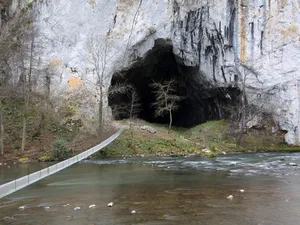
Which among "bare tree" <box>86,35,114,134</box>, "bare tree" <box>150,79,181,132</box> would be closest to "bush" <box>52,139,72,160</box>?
"bare tree" <box>86,35,114,134</box>

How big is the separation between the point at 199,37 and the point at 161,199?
22.1 meters

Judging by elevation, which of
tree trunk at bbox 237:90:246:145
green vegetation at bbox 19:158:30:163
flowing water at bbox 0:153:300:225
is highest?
tree trunk at bbox 237:90:246:145

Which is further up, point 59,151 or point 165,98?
point 165,98

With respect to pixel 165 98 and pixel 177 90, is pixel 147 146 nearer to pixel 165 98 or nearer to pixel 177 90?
pixel 165 98

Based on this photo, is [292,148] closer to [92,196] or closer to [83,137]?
[83,137]

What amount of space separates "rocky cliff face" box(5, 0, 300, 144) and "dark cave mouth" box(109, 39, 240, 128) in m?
1.22

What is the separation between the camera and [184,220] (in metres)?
6.12

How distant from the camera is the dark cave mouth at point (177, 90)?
1175 inches

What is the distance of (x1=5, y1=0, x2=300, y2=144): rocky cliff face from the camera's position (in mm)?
27391

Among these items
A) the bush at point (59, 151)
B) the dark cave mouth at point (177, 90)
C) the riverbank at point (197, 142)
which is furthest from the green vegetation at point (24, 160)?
the dark cave mouth at point (177, 90)

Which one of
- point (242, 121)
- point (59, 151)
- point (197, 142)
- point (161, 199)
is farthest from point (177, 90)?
point (161, 199)

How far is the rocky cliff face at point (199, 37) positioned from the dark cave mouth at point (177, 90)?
1217 mm

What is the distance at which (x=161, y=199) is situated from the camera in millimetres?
8070

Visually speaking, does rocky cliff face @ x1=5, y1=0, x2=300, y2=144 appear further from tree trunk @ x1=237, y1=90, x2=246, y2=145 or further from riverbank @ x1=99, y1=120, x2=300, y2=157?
riverbank @ x1=99, y1=120, x2=300, y2=157
